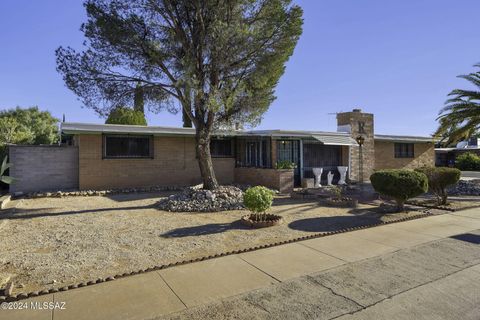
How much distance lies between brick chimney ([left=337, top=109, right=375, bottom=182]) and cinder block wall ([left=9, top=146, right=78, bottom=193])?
15024 mm

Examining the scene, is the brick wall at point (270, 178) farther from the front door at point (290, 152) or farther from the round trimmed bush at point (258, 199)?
the round trimmed bush at point (258, 199)

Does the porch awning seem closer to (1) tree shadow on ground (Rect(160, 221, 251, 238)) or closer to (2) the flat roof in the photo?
(2) the flat roof

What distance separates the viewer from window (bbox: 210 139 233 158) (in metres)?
18.1

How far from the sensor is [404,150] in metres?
23.3

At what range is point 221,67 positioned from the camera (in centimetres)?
1192

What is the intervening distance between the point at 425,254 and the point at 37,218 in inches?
392

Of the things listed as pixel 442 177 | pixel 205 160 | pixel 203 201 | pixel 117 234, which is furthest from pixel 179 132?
pixel 442 177

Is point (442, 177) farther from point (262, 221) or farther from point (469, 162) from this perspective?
point (469, 162)

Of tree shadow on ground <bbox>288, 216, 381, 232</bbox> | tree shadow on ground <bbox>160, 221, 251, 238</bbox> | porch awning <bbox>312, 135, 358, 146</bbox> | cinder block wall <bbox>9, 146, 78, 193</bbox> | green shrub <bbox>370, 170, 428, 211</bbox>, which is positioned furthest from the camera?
porch awning <bbox>312, 135, 358, 146</bbox>

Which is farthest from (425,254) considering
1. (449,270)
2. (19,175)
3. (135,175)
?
(19,175)

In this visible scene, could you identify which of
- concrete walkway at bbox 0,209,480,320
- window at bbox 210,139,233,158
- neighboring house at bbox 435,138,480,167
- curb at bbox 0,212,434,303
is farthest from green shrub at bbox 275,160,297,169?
neighboring house at bbox 435,138,480,167

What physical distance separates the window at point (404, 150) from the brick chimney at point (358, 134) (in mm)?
3540

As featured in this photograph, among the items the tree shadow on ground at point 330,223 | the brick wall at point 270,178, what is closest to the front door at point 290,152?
the brick wall at point 270,178

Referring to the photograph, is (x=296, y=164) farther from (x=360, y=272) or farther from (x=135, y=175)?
(x=360, y=272)
